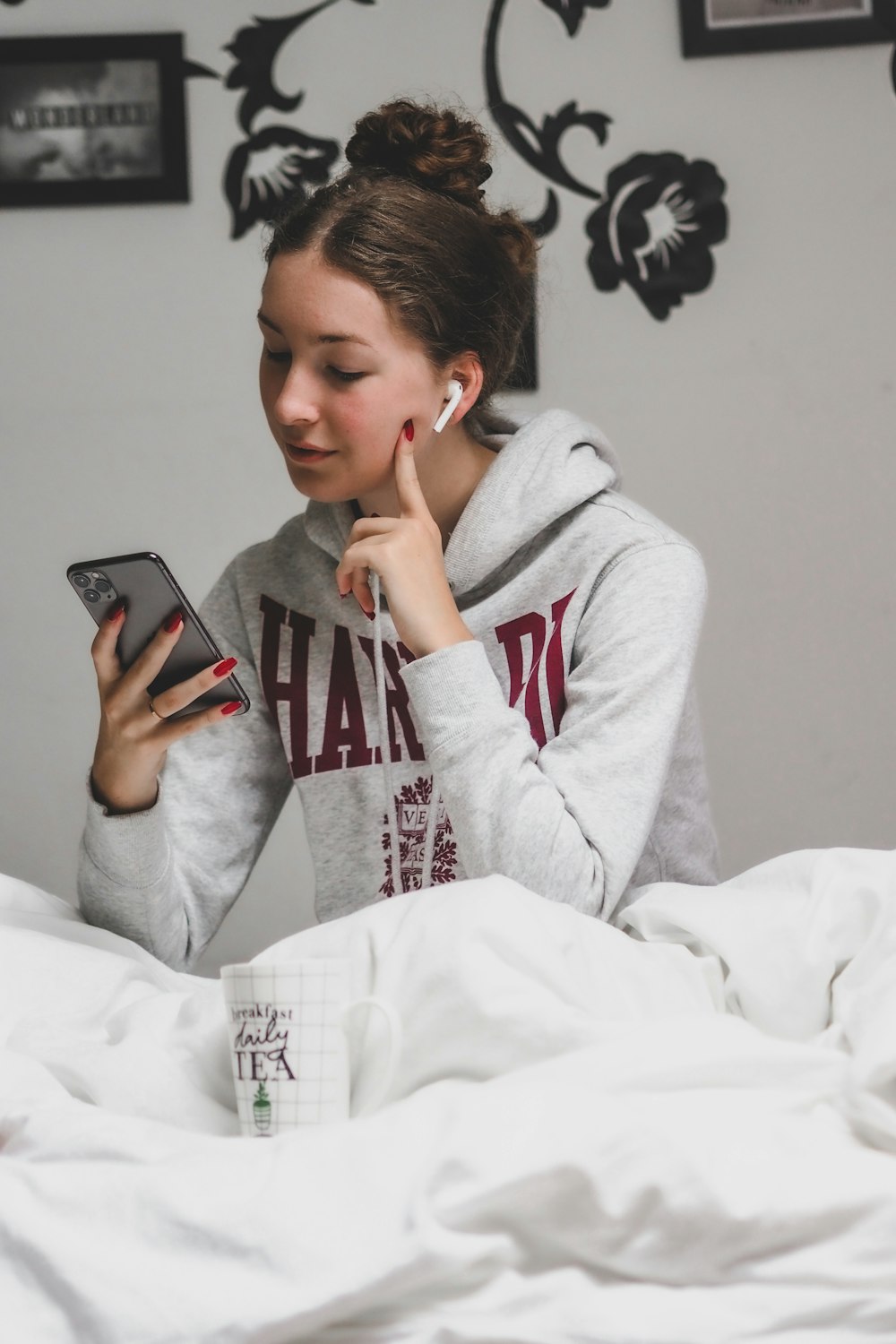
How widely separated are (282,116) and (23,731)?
957mm

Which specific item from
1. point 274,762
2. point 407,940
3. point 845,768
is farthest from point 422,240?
point 845,768

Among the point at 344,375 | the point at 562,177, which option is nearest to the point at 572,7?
the point at 562,177

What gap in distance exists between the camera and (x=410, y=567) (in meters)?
1.06

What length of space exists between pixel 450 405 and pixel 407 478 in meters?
0.09

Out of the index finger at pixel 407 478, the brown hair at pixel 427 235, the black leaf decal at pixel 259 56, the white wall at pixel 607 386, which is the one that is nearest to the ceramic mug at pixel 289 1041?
the index finger at pixel 407 478

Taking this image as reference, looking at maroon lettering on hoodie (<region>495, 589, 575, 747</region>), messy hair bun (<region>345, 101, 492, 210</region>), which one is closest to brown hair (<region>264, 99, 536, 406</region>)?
messy hair bun (<region>345, 101, 492, 210</region>)

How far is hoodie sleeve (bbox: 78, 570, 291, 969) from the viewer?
1.12 meters

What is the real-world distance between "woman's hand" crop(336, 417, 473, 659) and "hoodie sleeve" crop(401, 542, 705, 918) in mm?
33

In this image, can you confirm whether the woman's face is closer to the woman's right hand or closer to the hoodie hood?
the hoodie hood

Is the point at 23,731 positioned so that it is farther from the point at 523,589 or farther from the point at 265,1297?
the point at 265,1297

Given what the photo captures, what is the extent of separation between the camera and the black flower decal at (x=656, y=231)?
1.91 meters

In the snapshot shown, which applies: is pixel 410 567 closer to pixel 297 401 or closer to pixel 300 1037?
pixel 297 401

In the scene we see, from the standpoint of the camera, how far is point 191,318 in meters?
1.96

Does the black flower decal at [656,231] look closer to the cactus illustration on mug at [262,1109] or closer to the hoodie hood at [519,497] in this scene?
the hoodie hood at [519,497]
